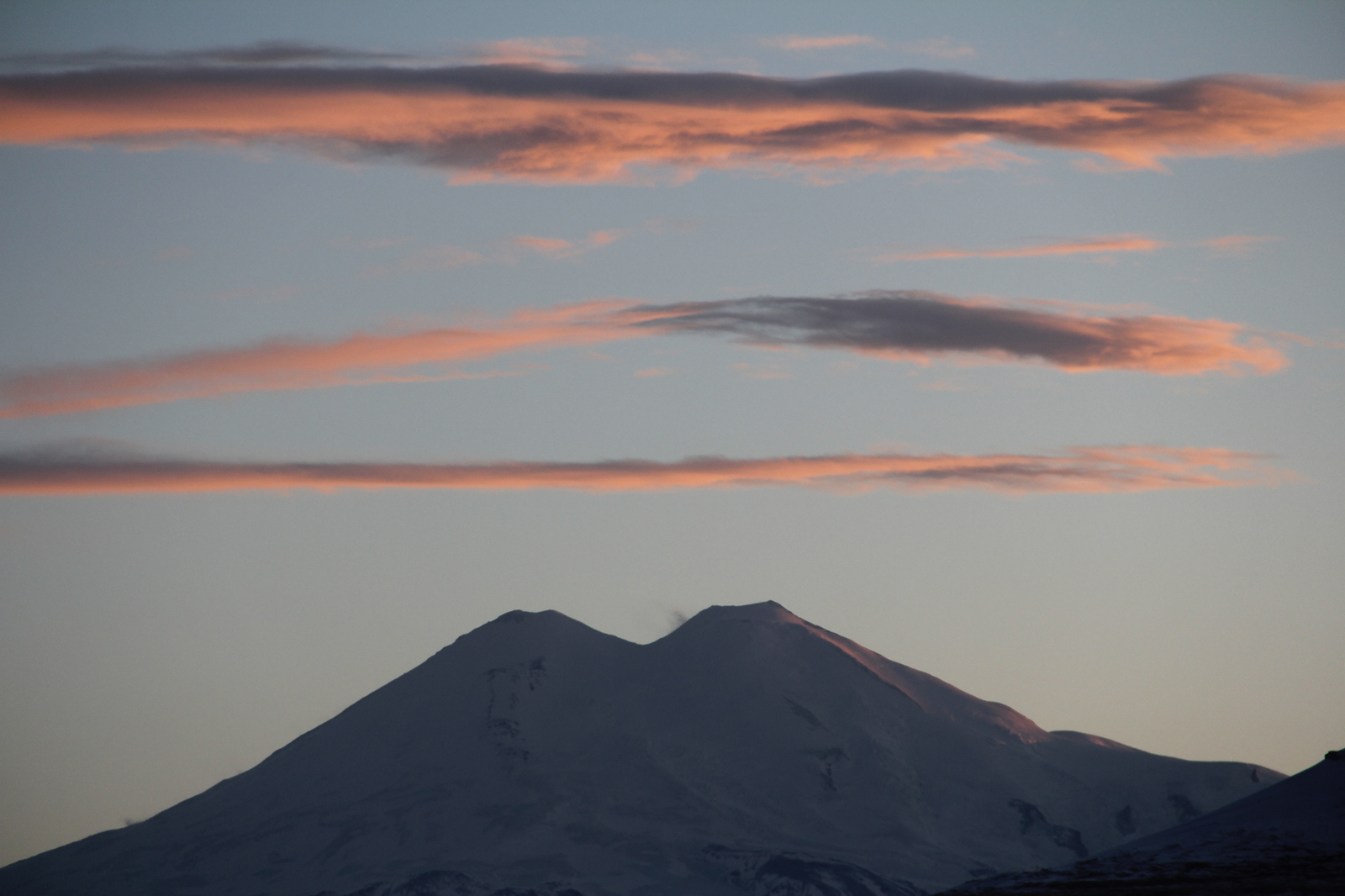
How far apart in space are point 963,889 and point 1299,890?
41.2 m

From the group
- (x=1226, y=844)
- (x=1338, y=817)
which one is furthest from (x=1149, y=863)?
(x=1338, y=817)

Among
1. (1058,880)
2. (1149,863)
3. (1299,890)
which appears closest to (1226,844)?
(1149,863)

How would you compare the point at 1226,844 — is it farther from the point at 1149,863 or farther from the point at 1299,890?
the point at 1299,890

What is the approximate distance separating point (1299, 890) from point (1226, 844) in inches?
1623

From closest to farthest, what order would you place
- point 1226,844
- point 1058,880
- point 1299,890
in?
point 1299,890 → point 1058,880 → point 1226,844

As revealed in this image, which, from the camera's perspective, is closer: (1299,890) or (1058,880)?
(1299,890)

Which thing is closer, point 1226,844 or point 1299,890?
point 1299,890

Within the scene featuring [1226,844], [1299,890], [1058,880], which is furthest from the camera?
[1226,844]

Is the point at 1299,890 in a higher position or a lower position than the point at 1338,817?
lower

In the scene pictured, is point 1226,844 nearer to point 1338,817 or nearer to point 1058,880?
point 1338,817

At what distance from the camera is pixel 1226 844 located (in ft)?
646

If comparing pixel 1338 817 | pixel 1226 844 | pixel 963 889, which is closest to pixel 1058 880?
pixel 963 889

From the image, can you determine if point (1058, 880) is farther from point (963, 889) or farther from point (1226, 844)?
point (1226, 844)

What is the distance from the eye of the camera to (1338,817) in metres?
200
